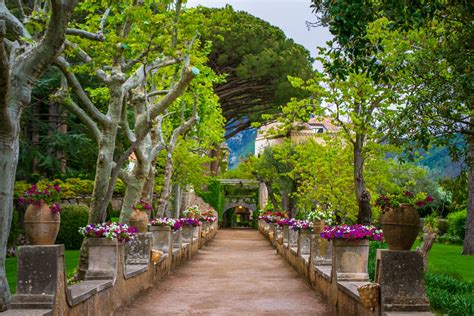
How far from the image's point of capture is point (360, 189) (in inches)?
706

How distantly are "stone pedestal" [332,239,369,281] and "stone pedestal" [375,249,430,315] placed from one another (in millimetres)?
2940

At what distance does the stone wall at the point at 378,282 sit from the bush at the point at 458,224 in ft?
77.2

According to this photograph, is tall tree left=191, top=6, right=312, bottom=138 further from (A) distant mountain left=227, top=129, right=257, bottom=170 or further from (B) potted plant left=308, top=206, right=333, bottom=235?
(A) distant mountain left=227, top=129, right=257, bottom=170

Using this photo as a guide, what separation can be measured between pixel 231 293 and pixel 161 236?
397 centimetres

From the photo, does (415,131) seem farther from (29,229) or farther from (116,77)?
(29,229)

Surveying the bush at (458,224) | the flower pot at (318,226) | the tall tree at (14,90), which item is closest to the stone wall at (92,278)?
the tall tree at (14,90)

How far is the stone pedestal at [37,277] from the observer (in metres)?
5.87

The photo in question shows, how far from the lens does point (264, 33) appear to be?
34750 mm

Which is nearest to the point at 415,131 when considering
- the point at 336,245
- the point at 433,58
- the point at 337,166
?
the point at 433,58

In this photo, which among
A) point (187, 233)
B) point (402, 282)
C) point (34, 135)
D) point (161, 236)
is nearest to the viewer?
point (402, 282)

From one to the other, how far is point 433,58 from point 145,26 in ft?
18.7

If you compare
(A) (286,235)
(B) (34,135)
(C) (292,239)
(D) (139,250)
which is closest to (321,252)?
(D) (139,250)

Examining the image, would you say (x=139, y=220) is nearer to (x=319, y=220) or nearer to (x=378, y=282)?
(x=319, y=220)

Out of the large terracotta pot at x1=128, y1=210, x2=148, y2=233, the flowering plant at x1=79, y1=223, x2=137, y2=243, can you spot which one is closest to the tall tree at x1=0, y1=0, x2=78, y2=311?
the flowering plant at x1=79, y1=223, x2=137, y2=243
